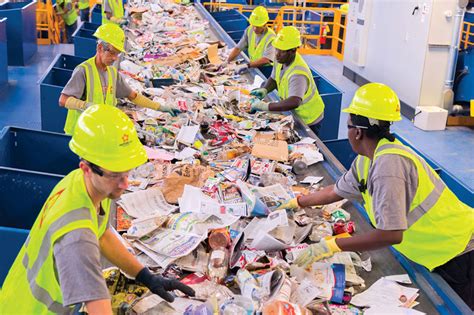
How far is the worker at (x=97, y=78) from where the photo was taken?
13.7ft

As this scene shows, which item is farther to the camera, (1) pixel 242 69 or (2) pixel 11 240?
(1) pixel 242 69

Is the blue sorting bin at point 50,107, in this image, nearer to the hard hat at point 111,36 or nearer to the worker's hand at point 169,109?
the worker's hand at point 169,109

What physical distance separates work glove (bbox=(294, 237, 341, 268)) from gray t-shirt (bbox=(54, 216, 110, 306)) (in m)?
1.14

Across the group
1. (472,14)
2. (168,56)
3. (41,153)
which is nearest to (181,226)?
(41,153)

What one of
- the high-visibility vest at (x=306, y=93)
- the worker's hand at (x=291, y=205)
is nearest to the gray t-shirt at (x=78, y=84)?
the high-visibility vest at (x=306, y=93)

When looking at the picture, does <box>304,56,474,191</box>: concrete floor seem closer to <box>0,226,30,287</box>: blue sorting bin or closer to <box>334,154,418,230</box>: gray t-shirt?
<box>334,154,418,230</box>: gray t-shirt

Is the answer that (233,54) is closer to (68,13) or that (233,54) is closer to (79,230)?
(79,230)

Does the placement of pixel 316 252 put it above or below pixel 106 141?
below

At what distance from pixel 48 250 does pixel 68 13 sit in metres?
11.7

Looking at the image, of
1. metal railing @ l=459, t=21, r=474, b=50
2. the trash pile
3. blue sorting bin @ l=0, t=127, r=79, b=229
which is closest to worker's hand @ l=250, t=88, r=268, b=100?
the trash pile

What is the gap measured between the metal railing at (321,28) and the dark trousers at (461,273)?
10285mm

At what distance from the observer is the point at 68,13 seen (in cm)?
1252

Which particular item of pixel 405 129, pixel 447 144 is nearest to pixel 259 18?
pixel 405 129

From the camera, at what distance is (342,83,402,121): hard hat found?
2.60m
